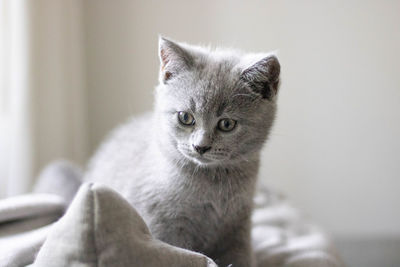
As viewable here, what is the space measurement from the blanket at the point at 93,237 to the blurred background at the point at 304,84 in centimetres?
67

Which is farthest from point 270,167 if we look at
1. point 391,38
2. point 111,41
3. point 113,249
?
point 113,249

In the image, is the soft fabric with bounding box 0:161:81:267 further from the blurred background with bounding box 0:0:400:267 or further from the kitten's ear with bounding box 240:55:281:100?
the blurred background with bounding box 0:0:400:267

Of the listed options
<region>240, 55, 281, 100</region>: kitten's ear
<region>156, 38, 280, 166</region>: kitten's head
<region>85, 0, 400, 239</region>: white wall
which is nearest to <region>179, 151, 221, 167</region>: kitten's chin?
<region>156, 38, 280, 166</region>: kitten's head

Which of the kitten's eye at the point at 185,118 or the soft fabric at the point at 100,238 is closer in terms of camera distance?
the soft fabric at the point at 100,238

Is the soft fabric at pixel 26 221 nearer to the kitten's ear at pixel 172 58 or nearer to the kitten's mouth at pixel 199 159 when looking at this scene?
the kitten's mouth at pixel 199 159

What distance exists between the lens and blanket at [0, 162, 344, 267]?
773mm

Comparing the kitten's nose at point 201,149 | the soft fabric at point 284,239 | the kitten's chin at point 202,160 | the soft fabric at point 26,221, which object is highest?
the kitten's nose at point 201,149

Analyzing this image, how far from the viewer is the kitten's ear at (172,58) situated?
1.11 metres

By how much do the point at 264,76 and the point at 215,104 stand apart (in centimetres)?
15

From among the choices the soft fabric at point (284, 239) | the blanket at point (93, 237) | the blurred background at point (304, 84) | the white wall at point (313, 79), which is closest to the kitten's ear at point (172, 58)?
the blanket at point (93, 237)

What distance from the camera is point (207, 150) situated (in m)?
1.05

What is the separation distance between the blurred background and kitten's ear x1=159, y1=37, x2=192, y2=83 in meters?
1.02

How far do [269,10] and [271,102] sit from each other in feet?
3.99

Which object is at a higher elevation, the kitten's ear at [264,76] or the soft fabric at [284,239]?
the kitten's ear at [264,76]
